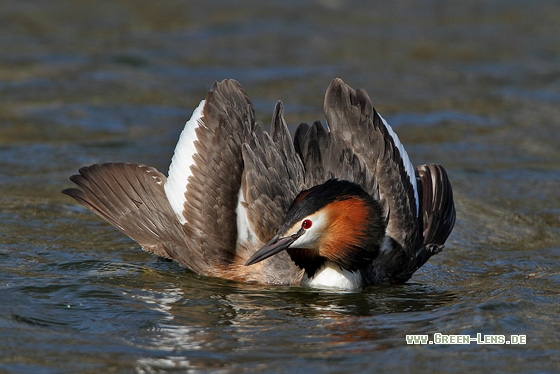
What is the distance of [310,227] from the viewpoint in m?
7.41

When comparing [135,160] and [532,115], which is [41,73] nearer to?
[135,160]

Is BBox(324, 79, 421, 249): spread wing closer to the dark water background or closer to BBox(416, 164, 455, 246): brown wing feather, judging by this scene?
BBox(416, 164, 455, 246): brown wing feather

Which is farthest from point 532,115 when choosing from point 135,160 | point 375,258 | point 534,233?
point 375,258

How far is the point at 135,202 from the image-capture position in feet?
28.9

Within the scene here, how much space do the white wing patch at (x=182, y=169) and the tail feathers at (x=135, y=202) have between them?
96 millimetres

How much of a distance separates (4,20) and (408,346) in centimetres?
1226

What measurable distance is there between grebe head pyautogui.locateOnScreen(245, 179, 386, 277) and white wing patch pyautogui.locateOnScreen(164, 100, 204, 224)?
4.06ft

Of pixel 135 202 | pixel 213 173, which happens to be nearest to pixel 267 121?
pixel 135 202

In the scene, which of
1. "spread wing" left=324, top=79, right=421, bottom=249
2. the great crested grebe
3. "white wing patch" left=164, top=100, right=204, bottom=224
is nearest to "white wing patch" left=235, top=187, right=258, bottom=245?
the great crested grebe

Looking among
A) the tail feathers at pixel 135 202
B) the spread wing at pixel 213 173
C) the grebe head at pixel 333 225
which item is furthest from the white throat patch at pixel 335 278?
the tail feathers at pixel 135 202

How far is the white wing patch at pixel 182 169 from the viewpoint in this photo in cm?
854

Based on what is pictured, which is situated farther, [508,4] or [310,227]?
[508,4]

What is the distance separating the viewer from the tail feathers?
8688 millimetres

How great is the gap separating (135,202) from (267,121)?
4.84 m
